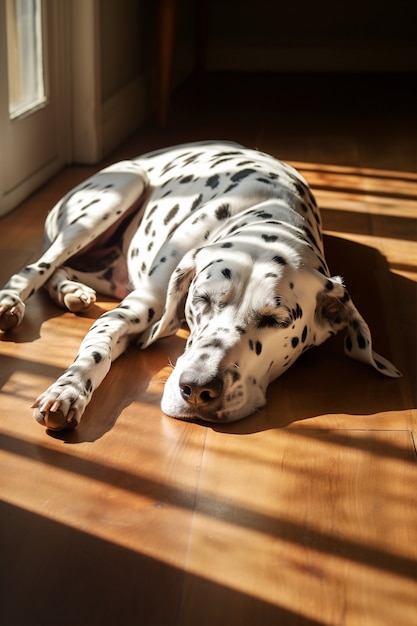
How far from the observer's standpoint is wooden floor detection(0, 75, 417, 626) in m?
1.69

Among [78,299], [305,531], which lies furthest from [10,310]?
[305,531]

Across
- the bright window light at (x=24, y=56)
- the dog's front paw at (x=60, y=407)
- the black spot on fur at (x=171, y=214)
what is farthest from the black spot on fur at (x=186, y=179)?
the bright window light at (x=24, y=56)

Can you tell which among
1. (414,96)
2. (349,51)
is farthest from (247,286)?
(349,51)

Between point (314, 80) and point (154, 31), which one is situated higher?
point (154, 31)

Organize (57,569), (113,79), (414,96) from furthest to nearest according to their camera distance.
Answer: (414,96), (113,79), (57,569)

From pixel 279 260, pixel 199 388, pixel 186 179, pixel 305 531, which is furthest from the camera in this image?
pixel 186 179

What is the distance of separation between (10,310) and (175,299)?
592 millimetres

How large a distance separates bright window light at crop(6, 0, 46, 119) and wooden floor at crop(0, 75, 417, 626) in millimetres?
1191

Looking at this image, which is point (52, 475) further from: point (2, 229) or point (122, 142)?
point (122, 142)

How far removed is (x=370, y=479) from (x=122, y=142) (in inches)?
149

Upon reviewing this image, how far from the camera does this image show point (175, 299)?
2617 millimetres

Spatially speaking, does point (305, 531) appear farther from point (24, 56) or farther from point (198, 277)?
point (24, 56)

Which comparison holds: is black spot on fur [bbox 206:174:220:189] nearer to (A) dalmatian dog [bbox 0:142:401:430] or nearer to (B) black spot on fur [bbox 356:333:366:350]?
(A) dalmatian dog [bbox 0:142:401:430]

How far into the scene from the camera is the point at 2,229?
3842 millimetres
